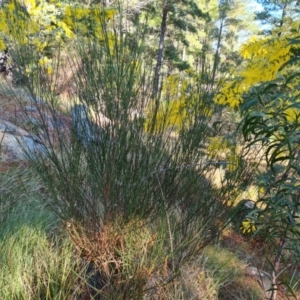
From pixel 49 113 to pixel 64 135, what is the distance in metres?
0.17

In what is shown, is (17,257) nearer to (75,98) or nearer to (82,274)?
(82,274)

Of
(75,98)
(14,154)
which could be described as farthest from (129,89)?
(14,154)

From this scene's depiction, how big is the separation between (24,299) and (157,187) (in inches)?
35.7

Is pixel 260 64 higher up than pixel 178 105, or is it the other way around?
pixel 260 64

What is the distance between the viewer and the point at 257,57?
2709 millimetres

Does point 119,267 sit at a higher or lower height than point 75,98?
lower

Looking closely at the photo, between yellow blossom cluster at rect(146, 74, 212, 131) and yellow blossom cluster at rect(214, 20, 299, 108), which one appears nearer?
yellow blossom cluster at rect(146, 74, 212, 131)

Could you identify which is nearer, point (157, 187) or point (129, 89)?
point (129, 89)

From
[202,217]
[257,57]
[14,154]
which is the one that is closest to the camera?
[202,217]

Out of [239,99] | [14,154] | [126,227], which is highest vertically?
[239,99]

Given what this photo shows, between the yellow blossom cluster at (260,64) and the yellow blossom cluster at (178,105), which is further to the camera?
the yellow blossom cluster at (260,64)

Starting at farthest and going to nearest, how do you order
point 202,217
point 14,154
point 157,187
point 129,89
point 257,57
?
1. point 14,154
2. point 257,57
3. point 202,217
4. point 157,187
5. point 129,89

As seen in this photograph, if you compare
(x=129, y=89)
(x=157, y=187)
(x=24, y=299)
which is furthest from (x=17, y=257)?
(x=129, y=89)

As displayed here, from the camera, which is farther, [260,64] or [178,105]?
[260,64]
